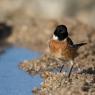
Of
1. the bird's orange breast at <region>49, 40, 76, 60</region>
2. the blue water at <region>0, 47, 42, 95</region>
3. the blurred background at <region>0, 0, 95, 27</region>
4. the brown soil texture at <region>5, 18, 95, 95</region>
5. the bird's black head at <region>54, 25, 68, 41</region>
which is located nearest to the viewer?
the brown soil texture at <region>5, 18, 95, 95</region>

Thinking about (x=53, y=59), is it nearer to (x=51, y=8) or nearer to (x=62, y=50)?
(x=62, y=50)

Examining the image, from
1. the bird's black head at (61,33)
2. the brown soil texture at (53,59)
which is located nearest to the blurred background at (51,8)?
the brown soil texture at (53,59)

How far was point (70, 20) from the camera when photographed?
13.1m

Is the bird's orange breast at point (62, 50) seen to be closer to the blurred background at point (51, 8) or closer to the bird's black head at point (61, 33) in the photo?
the bird's black head at point (61, 33)

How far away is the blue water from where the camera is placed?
8016mm

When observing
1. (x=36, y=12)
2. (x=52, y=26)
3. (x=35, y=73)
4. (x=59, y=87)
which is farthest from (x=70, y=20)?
(x=59, y=87)

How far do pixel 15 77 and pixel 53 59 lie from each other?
1.44 m

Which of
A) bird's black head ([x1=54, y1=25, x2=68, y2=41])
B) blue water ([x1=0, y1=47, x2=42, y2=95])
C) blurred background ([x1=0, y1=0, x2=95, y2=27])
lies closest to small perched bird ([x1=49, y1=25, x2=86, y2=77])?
bird's black head ([x1=54, y1=25, x2=68, y2=41])

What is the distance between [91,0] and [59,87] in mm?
8237

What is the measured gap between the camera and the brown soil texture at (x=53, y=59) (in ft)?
24.9

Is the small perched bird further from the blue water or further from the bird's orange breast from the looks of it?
the blue water

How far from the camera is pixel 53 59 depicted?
1012cm

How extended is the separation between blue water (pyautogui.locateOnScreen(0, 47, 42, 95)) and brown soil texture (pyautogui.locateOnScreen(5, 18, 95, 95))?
16cm

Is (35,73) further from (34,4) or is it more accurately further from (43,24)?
(34,4)
